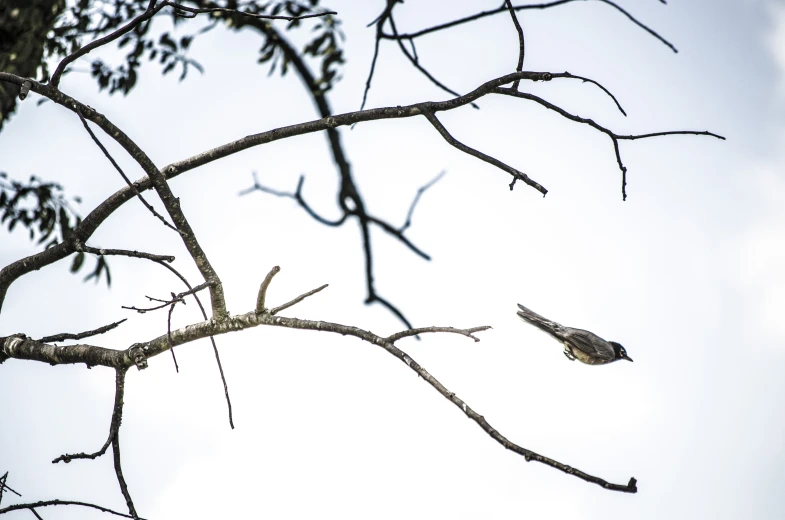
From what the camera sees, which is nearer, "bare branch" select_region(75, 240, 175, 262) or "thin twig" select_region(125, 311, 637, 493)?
"thin twig" select_region(125, 311, 637, 493)

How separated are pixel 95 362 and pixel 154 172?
0.64 m

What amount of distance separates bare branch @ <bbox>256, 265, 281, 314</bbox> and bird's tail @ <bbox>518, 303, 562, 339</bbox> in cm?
71

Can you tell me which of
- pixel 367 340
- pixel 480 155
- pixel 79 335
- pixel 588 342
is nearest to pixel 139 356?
pixel 79 335

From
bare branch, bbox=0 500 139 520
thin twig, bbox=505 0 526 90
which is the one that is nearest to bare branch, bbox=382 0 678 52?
thin twig, bbox=505 0 526 90

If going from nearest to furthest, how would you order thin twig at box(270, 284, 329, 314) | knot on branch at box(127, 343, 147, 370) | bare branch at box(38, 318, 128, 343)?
thin twig at box(270, 284, 329, 314) < knot on branch at box(127, 343, 147, 370) < bare branch at box(38, 318, 128, 343)

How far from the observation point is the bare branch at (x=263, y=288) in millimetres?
1615

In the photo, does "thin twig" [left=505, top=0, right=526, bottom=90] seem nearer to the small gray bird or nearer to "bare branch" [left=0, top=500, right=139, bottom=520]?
the small gray bird

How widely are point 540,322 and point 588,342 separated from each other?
16 centimetres

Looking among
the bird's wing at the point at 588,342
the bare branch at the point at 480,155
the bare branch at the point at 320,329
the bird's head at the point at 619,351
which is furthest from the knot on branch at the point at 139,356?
the bird's head at the point at 619,351

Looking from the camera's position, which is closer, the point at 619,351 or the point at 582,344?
the point at 582,344

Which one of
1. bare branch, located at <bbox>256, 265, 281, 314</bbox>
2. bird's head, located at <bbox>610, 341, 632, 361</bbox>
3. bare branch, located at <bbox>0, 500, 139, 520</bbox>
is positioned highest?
bird's head, located at <bbox>610, 341, 632, 361</bbox>

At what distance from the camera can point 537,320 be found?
1786 mm

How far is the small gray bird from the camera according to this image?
165cm

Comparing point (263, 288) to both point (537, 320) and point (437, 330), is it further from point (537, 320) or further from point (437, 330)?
point (537, 320)
